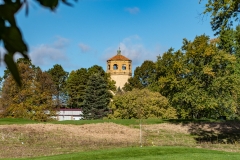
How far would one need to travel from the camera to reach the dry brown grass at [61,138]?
16422mm

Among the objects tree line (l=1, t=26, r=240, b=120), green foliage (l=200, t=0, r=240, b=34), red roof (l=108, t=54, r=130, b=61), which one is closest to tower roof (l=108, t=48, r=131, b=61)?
red roof (l=108, t=54, r=130, b=61)

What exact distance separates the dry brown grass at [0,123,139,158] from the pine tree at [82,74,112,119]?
28454mm

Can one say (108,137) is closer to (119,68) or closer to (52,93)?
(52,93)

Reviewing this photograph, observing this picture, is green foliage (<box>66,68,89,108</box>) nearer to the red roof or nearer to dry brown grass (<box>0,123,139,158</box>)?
the red roof

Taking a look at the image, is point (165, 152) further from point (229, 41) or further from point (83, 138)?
point (229, 41)

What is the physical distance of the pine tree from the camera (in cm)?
5369

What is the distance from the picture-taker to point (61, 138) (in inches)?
802

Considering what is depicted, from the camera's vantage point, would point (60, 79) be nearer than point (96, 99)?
No

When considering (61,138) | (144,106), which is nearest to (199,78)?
(61,138)

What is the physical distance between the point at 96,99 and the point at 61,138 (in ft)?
114

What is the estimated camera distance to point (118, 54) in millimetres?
83188

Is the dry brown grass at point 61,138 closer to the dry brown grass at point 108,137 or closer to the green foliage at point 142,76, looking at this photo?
the dry brown grass at point 108,137

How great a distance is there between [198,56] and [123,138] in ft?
24.4

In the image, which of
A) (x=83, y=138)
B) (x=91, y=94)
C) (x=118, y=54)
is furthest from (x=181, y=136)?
(x=118, y=54)
